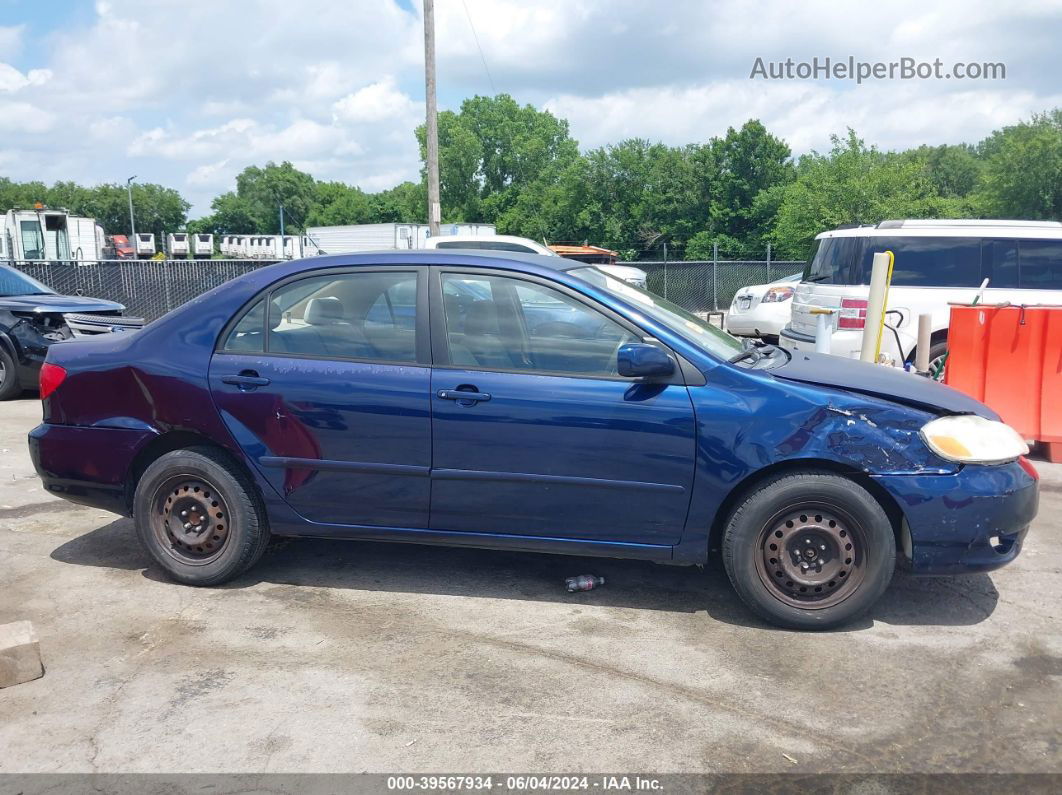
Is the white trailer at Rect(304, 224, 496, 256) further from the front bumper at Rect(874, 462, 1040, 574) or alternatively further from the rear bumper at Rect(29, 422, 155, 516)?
the front bumper at Rect(874, 462, 1040, 574)

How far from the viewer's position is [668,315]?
15.2 ft

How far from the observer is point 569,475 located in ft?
13.8

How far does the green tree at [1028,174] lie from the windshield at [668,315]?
4185 cm

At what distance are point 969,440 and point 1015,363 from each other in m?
4.36

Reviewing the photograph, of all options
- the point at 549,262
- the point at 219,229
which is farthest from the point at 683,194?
the point at 219,229

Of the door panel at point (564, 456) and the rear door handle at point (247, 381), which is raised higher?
the rear door handle at point (247, 381)

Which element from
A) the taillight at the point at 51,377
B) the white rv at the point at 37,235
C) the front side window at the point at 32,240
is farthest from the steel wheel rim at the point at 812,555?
the front side window at the point at 32,240

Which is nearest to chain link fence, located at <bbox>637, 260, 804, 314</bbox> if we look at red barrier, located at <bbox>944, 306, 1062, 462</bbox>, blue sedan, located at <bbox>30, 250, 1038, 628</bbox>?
red barrier, located at <bbox>944, 306, 1062, 462</bbox>

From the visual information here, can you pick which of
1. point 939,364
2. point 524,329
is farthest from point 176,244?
point 524,329

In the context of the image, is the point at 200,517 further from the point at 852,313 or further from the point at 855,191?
the point at 855,191

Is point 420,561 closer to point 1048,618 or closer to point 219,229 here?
point 1048,618

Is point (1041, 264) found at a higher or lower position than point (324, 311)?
higher

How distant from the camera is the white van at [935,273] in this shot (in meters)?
8.76

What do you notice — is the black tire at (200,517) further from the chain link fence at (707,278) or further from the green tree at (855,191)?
the green tree at (855,191)
